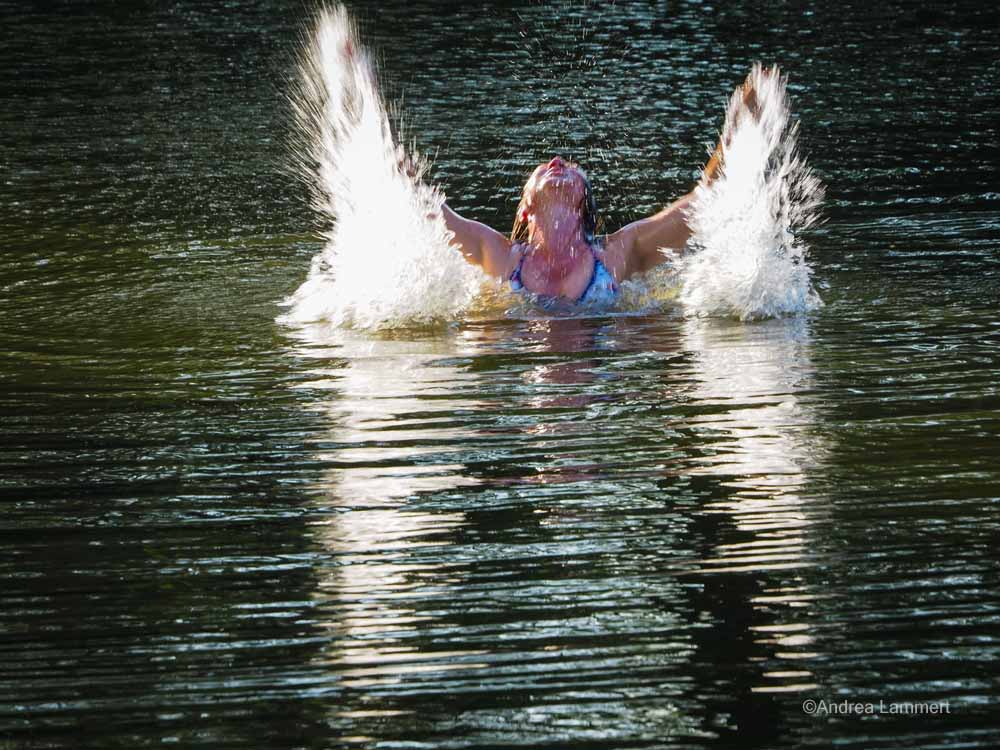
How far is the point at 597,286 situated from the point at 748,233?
2.66ft

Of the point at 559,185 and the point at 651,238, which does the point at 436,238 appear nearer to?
the point at 559,185

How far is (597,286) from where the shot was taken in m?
8.46

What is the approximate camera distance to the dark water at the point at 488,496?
3.88 metres

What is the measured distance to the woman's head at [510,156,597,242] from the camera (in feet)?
27.7

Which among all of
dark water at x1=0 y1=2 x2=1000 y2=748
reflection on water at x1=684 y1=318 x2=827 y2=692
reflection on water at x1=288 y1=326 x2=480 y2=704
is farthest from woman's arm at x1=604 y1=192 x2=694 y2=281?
reflection on water at x1=288 y1=326 x2=480 y2=704

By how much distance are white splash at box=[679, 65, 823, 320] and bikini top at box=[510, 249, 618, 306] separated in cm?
37

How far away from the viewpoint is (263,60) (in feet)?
56.2

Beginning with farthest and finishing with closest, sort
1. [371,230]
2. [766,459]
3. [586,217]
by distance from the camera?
[586,217]
[371,230]
[766,459]

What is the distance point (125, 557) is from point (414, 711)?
138 cm

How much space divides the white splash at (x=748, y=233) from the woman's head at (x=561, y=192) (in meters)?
0.53

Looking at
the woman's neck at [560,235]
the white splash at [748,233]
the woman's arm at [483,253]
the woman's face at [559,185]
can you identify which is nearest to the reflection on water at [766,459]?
the white splash at [748,233]

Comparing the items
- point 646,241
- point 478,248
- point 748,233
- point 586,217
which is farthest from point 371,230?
point 748,233

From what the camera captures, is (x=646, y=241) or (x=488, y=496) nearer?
(x=488, y=496)

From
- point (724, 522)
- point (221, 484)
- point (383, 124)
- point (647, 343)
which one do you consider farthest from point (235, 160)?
point (724, 522)
